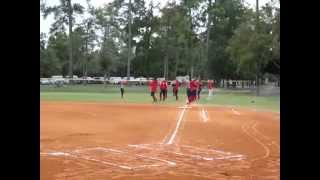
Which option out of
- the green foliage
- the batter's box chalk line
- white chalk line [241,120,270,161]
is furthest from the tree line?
the batter's box chalk line

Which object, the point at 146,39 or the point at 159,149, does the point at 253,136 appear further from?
the point at 146,39

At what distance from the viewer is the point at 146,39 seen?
7106 cm

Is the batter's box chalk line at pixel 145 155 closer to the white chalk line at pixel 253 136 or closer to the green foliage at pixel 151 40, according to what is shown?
the white chalk line at pixel 253 136

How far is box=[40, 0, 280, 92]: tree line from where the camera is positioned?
61.4 metres

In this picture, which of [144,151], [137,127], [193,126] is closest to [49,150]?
[144,151]

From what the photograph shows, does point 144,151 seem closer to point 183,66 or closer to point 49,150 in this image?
point 49,150

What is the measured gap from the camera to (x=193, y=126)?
55.0 ft

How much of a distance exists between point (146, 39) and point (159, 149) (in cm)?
6068

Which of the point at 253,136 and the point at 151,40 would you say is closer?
the point at 253,136

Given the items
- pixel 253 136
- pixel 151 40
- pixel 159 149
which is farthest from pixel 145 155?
pixel 151 40

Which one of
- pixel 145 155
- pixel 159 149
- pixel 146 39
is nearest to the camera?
pixel 145 155

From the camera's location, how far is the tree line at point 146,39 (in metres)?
61.4

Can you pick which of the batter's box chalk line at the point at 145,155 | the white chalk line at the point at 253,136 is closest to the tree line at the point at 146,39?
the white chalk line at the point at 253,136
